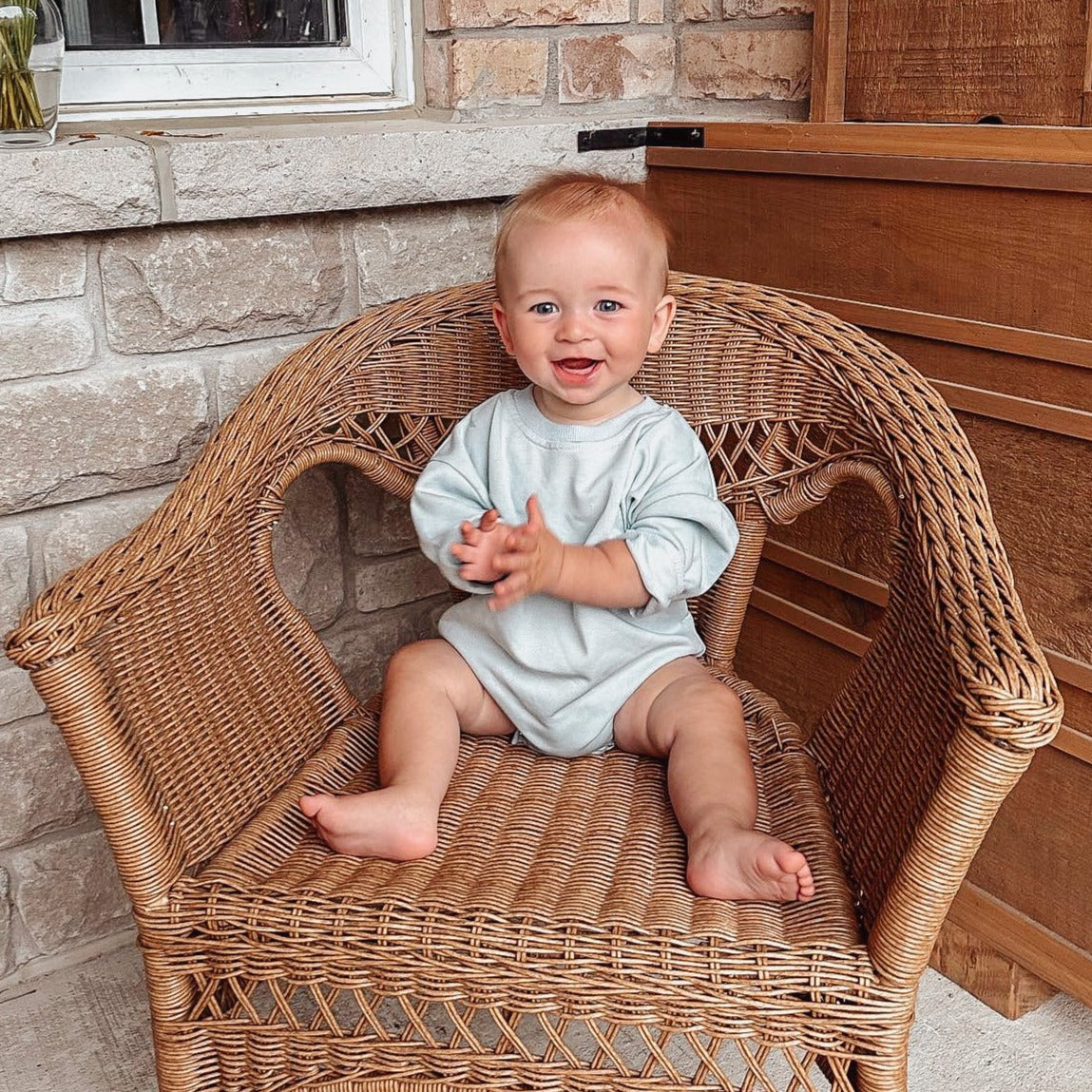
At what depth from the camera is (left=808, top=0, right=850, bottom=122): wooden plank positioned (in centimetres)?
176

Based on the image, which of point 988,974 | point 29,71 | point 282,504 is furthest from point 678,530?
point 29,71

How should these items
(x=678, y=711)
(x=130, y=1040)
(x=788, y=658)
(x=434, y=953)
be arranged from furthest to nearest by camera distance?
(x=788, y=658)
(x=130, y=1040)
(x=678, y=711)
(x=434, y=953)

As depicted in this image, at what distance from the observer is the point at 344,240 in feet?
5.74

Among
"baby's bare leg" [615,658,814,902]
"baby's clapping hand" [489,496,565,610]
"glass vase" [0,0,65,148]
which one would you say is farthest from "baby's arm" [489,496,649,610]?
"glass vase" [0,0,65,148]

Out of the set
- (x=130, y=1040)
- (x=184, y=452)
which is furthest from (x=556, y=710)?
(x=130, y=1040)

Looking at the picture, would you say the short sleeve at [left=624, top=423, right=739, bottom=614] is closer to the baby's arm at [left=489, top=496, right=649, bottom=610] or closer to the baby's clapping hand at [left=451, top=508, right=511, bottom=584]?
the baby's arm at [left=489, top=496, right=649, bottom=610]

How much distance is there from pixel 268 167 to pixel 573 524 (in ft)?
1.98

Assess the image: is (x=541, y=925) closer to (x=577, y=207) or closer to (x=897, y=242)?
(x=577, y=207)

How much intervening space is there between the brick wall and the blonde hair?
370 millimetres

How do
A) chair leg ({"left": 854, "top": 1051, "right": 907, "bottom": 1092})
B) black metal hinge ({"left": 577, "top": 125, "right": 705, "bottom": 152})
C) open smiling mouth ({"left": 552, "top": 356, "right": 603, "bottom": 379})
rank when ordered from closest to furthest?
chair leg ({"left": 854, "top": 1051, "right": 907, "bottom": 1092})
open smiling mouth ({"left": 552, "top": 356, "right": 603, "bottom": 379})
black metal hinge ({"left": 577, "top": 125, "right": 705, "bottom": 152})

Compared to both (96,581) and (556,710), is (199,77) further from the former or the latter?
(556,710)

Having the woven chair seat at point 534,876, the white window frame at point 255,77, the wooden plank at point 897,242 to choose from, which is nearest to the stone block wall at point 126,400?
the white window frame at point 255,77

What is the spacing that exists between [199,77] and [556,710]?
3.33ft

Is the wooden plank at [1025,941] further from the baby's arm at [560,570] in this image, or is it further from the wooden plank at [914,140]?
the wooden plank at [914,140]
